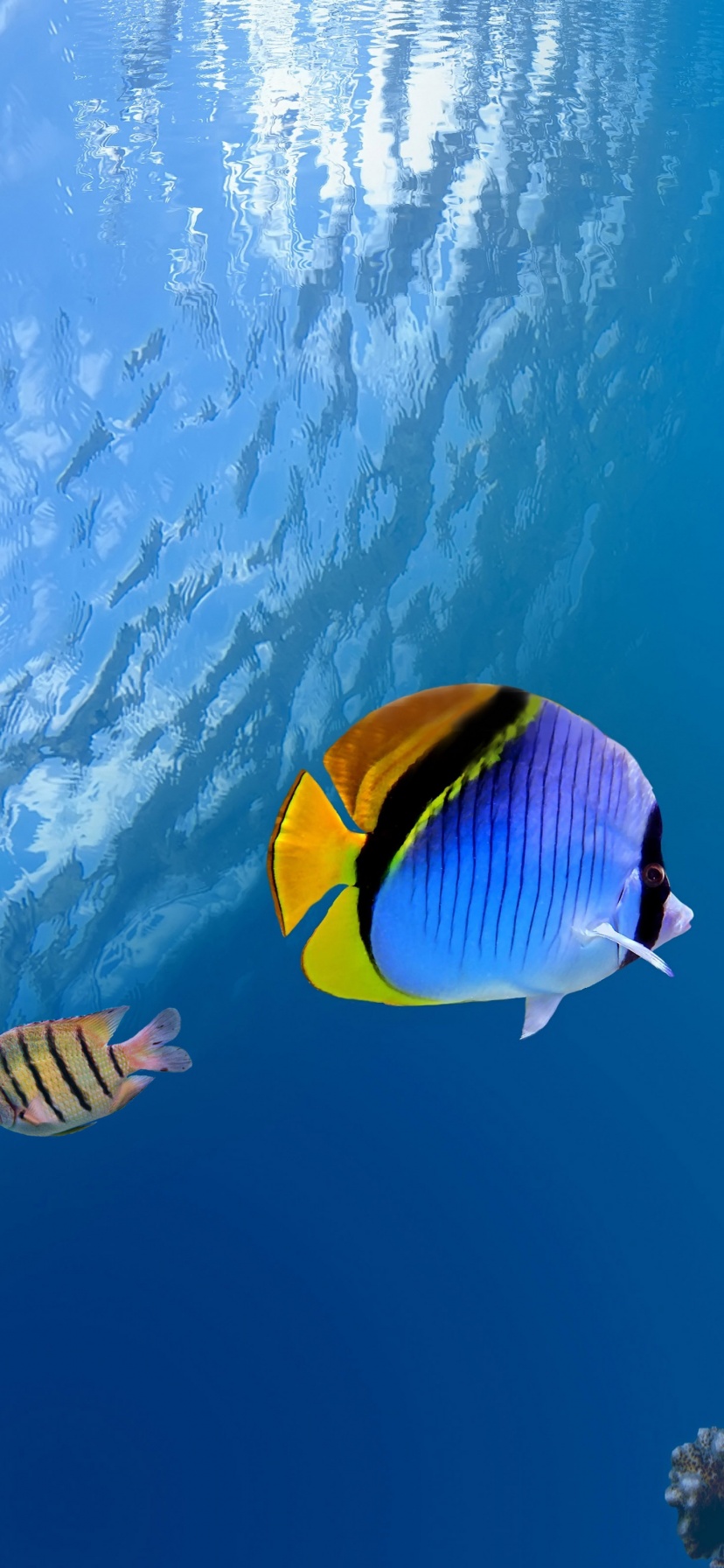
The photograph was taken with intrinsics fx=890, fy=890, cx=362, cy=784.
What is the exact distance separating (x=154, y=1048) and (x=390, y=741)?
1626 millimetres

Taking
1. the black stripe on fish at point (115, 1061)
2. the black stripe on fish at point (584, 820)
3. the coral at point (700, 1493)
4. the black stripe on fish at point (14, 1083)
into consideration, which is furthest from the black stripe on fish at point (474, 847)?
the coral at point (700, 1493)

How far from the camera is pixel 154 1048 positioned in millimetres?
2191

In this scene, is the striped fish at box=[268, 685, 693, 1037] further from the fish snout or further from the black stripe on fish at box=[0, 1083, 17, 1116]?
the black stripe on fish at box=[0, 1083, 17, 1116]

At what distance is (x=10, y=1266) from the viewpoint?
1580 centimetres

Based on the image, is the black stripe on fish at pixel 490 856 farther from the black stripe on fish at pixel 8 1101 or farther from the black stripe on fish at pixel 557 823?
the black stripe on fish at pixel 8 1101

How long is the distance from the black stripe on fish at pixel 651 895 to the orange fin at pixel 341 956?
9.6 inches

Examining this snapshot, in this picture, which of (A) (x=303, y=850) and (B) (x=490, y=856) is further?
(B) (x=490, y=856)

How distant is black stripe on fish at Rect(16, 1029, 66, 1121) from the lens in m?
2.13

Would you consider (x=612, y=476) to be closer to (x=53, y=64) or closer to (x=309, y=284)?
(x=309, y=284)

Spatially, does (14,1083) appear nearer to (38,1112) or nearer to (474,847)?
(38,1112)

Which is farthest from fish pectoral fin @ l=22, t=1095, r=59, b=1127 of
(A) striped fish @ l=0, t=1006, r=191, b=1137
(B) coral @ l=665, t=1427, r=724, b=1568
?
(B) coral @ l=665, t=1427, r=724, b=1568

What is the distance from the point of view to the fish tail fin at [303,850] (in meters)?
0.74

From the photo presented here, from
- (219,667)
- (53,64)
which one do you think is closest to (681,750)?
(219,667)

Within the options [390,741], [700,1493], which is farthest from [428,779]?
[700,1493]
